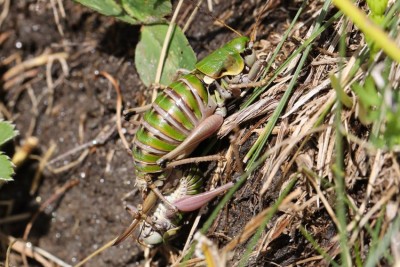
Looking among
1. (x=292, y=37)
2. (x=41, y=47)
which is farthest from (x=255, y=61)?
(x=41, y=47)

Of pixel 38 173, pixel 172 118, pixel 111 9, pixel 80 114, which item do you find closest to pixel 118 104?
pixel 80 114

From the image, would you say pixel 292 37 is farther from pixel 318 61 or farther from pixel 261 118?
pixel 261 118

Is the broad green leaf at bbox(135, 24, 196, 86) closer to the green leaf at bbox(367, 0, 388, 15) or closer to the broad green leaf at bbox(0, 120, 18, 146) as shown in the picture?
the broad green leaf at bbox(0, 120, 18, 146)

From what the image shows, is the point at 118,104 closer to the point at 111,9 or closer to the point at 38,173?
the point at 111,9

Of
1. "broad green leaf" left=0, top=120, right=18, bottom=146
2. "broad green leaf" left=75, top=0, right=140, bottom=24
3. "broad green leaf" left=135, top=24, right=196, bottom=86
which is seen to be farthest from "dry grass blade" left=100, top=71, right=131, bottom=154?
"broad green leaf" left=0, top=120, right=18, bottom=146

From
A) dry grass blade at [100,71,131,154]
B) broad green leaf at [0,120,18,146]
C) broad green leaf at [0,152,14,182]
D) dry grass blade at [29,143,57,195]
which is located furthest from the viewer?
dry grass blade at [29,143,57,195]

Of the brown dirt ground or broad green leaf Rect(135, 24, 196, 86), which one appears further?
the brown dirt ground
